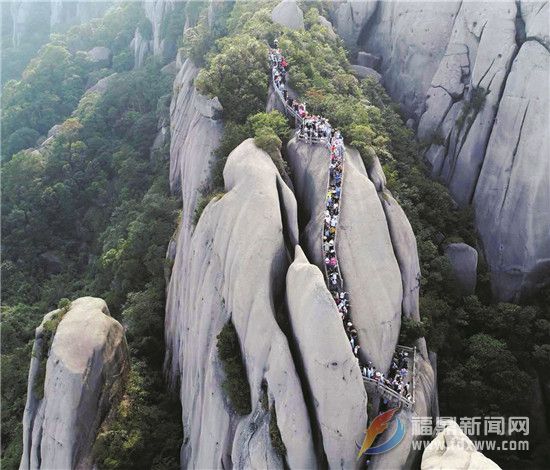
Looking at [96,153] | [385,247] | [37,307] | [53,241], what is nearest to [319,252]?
[385,247]

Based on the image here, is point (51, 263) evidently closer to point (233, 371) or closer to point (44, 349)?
point (44, 349)

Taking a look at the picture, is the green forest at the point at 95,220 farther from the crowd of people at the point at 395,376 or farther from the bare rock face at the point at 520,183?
the bare rock face at the point at 520,183

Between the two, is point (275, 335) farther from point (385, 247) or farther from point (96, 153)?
Answer: point (96, 153)

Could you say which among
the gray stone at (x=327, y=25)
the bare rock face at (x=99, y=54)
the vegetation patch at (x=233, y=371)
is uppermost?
the gray stone at (x=327, y=25)

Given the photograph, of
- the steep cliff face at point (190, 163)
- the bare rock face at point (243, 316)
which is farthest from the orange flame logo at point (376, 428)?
the steep cliff face at point (190, 163)

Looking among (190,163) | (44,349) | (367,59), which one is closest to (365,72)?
(367,59)

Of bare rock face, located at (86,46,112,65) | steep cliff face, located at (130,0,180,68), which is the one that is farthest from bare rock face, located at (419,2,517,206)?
bare rock face, located at (86,46,112,65)
